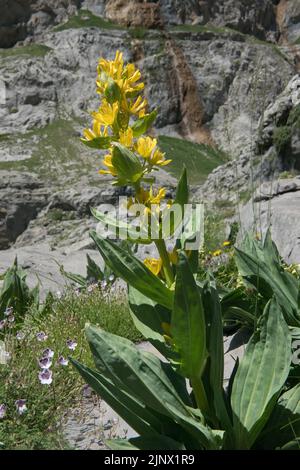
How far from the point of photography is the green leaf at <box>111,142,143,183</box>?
6.28ft

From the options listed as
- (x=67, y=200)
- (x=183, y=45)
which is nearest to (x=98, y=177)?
(x=67, y=200)

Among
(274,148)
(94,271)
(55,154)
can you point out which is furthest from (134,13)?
(94,271)

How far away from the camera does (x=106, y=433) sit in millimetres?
2451

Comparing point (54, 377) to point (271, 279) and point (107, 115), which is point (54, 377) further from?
point (107, 115)

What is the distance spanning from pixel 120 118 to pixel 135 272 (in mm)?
637

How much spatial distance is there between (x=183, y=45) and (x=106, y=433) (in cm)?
4727

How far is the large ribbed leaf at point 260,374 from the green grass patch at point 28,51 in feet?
146

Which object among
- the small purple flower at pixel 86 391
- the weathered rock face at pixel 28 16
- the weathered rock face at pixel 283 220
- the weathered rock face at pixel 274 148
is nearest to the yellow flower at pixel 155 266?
the small purple flower at pixel 86 391

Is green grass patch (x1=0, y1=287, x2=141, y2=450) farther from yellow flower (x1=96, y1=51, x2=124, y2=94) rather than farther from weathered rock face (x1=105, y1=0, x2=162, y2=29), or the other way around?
weathered rock face (x1=105, y1=0, x2=162, y2=29)

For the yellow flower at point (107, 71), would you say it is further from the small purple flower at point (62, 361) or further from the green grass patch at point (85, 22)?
the green grass patch at point (85, 22)

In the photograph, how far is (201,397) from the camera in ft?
6.49

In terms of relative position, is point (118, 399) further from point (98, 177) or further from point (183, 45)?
point (183, 45)

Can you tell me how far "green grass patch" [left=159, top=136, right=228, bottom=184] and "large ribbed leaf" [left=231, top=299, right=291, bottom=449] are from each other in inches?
Result: 1216

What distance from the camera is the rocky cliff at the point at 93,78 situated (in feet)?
91.8
